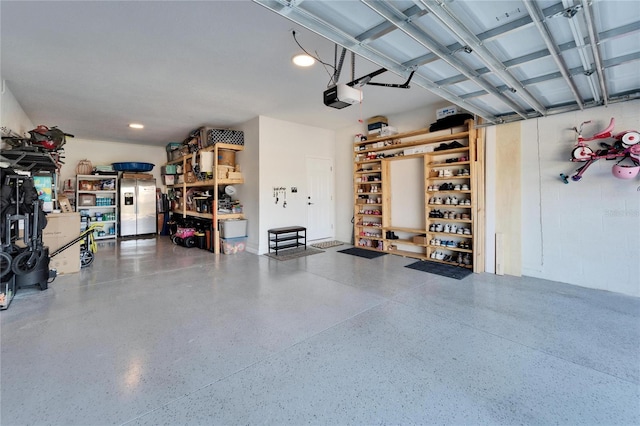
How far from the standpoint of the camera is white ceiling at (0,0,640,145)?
1.92 m

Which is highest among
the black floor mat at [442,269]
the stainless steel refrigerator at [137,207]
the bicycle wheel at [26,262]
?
the stainless steel refrigerator at [137,207]

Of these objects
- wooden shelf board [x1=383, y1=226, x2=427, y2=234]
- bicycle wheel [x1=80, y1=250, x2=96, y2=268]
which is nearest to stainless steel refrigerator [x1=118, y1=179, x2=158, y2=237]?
bicycle wheel [x1=80, y1=250, x2=96, y2=268]

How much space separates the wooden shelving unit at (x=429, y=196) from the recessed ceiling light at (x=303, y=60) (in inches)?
102

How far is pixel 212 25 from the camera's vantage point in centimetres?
262

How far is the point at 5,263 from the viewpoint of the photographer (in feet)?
9.95

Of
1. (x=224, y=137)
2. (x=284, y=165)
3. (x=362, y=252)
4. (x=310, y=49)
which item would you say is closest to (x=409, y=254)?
(x=362, y=252)

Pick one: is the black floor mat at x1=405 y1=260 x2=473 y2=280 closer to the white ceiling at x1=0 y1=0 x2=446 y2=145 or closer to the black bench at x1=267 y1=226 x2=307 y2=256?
the black bench at x1=267 y1=226 x2=307 y2=256

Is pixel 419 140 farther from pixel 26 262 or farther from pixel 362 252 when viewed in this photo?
pixel 26 262

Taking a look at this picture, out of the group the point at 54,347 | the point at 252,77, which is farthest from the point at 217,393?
the point at 252,77

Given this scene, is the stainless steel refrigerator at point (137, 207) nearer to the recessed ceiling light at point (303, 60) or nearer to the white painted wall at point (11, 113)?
the white painted wall at point (11, 113)

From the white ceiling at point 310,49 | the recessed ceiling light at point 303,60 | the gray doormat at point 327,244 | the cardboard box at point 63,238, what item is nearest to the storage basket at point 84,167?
the white ceiling at point 310,49

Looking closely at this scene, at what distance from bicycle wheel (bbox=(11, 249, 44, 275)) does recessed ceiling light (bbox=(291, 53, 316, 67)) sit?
144 inches

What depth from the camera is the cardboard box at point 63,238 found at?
412cm

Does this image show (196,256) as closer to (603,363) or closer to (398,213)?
(398,213)
